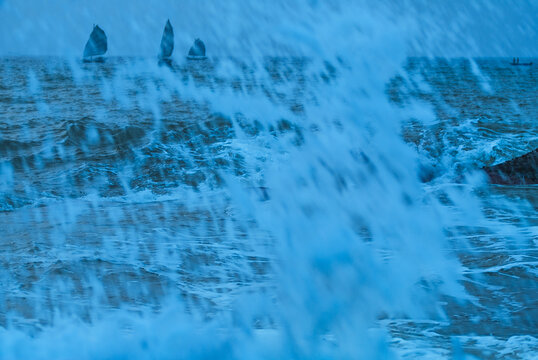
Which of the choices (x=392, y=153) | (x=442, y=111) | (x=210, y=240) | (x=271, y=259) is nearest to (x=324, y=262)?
(x=271, y=259)

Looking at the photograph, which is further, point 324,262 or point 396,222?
point 396,222

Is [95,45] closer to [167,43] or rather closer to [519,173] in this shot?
[167,43]

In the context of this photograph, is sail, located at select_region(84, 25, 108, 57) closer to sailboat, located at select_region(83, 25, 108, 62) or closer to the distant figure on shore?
sailboat, located at select_region(83, 25, 108, 62)

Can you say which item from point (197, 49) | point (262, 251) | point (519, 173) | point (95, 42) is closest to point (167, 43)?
point (95, 42)

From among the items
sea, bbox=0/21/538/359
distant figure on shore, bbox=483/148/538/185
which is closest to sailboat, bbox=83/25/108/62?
sea, bbox=0/21/538/359

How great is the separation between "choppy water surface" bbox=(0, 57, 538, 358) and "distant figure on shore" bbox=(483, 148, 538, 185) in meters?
0.18

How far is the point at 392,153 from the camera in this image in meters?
8.09

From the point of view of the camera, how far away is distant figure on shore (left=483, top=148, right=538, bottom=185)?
670cm

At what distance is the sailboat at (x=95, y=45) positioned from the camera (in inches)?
2135

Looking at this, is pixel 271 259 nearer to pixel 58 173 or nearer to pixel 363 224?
pixel 363 224

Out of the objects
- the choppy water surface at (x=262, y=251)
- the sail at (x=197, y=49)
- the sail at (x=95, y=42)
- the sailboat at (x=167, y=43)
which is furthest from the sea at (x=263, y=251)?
the sail at (x=197, y=49)

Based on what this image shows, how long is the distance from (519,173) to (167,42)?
2095 inches

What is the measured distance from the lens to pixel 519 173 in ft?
22.2

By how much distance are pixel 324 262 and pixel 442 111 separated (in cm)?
1398
